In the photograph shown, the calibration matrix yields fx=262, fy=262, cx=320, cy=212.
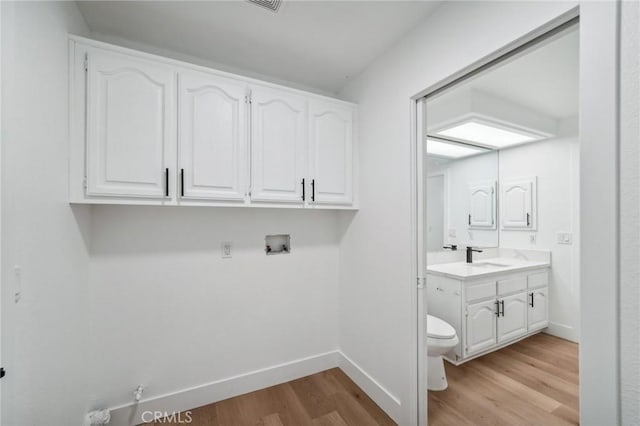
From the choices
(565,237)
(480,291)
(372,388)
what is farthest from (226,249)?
(565,237)

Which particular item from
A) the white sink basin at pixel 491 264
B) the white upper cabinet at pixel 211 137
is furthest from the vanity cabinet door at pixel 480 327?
the white upper cabinet at pixel 211 137

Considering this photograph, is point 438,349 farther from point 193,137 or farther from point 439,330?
point 193,137

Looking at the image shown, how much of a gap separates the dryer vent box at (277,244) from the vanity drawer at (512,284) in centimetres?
211

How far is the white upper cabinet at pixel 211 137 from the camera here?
163 cm

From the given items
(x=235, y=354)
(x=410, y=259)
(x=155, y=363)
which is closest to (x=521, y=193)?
(x=410, y=259)

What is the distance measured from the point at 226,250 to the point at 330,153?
1119mm

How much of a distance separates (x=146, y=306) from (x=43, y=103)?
4.20ft

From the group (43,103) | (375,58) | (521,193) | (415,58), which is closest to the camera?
(43,103)

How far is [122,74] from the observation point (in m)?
1.49

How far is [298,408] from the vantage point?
187cm

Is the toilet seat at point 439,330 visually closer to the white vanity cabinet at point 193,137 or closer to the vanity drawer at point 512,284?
the vanity drawer at point 512,284

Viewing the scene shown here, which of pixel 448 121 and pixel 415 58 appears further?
pixel 448 121

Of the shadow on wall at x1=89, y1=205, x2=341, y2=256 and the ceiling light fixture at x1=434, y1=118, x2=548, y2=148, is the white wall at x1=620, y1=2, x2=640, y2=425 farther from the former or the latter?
the shadow on wall at x1=89, y1=205, x2=341, y2=256

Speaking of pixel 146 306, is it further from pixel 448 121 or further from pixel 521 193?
pixel 521 193
